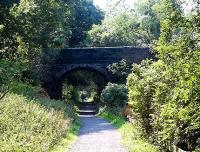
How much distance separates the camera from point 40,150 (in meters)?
11.7

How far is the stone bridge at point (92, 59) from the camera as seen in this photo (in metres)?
39.3

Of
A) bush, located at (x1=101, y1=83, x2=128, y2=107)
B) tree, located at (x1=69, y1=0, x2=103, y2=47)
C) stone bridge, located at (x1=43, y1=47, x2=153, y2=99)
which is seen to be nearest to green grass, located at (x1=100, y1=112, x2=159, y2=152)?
bush, located at (x1=101, y1=83, x2=128, y2=107)

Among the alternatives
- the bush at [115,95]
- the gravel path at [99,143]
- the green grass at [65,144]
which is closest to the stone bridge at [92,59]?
the bush at [115,95]

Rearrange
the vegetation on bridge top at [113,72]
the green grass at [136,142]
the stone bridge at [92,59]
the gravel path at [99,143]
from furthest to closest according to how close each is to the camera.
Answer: the stone bridge at [92,59] < the gravel path at [99,143] < the green grass at [136,142] < the vegetation on bridge top at [113,72]

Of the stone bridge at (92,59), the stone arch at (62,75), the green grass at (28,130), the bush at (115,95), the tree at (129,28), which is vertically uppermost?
the tree at (129,28)

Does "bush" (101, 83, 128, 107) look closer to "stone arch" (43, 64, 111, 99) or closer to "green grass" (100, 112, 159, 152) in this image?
"stone arch" (43, 64, 111, 99)

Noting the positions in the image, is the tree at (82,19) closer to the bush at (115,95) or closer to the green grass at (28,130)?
the bush at (115,95)

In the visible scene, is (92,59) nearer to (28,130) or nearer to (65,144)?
(65,144)

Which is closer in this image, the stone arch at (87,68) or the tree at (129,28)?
the stone arch at (87,68)

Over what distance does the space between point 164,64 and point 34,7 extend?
19.8 m

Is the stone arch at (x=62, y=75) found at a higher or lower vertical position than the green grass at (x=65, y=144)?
higher

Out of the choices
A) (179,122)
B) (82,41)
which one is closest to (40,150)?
(179,122)

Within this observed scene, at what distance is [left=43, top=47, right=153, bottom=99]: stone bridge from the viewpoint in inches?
1549

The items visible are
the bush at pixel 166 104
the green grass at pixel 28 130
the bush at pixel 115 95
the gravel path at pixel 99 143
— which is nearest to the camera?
the bush at pixel 166 104
